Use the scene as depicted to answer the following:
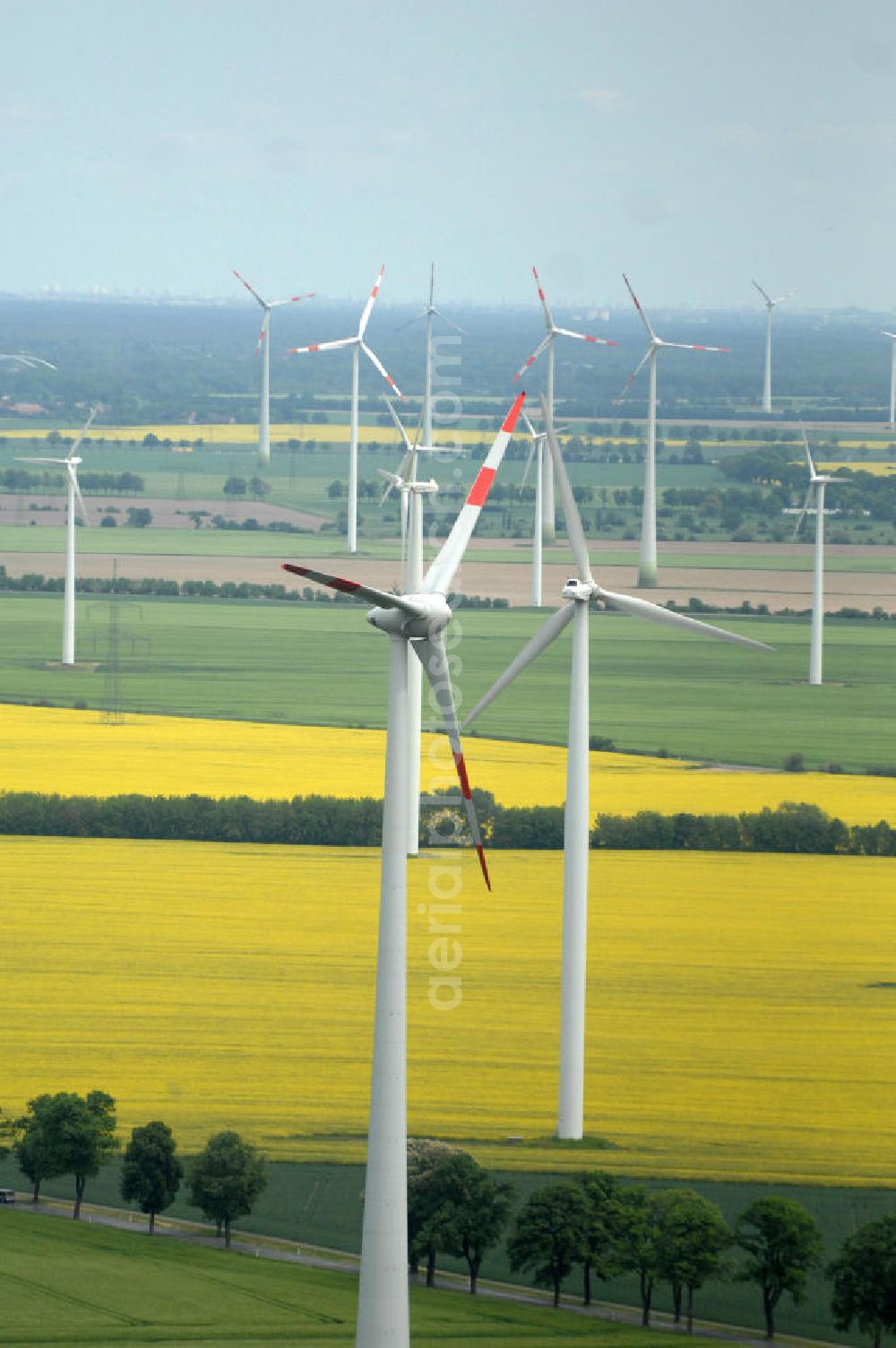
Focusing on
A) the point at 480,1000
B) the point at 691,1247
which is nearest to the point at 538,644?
the point at 480,1000

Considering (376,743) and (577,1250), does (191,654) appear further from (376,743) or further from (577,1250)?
(577,1250)

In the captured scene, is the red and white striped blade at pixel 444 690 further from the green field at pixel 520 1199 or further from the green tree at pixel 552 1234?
Answer: the green field at pixel 520 1199

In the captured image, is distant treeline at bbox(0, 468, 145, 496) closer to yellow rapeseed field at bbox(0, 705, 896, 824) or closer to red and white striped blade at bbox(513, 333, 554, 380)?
yellow rapeseed field at bbox(0, 705, 896, 824)

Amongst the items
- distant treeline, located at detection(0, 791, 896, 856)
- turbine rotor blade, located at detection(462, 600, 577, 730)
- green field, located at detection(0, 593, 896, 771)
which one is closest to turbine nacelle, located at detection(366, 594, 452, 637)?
turbine rotor blade, located at detection(462, 600, 577, 730)

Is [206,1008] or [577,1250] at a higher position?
[206,1008]

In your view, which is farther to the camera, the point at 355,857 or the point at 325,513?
the point at 325,513

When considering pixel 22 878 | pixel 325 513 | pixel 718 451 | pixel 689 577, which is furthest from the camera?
pixel 718 451

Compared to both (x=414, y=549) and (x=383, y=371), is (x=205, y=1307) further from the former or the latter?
(x=383, y=371)

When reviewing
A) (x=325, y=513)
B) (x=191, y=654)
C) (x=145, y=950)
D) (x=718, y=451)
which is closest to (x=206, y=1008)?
(x=145, y=950)
